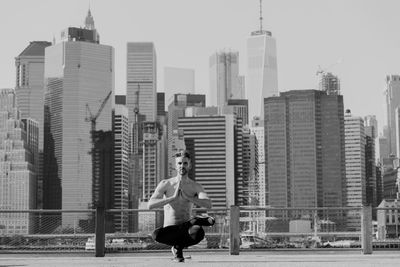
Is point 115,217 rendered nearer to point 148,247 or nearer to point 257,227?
point 148,247

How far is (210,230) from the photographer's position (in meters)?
17.9

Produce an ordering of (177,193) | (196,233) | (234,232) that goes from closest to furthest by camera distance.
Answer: (196,233)
(177,193)
(234,232)

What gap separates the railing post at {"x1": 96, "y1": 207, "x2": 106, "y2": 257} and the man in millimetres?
4855

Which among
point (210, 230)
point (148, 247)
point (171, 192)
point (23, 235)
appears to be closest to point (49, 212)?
point (23, 235)

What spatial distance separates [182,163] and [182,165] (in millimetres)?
26

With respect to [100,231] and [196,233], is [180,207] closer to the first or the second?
[196,233]

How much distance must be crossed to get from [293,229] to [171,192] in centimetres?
767

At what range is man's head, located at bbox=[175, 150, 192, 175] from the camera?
11.5 metres

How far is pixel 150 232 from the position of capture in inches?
656

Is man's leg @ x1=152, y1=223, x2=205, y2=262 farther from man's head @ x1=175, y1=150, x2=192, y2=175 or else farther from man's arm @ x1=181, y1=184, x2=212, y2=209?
man's head @ x1=175, y1=150, x2=192, y2=175

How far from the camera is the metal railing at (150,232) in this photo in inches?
648

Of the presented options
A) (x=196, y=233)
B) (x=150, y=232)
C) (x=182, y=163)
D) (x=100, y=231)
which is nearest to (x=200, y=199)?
(x=196, y=233)

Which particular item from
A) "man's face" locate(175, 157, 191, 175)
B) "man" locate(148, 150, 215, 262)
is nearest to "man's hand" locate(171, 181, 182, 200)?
"man" locate(148, 150, 215, 262)

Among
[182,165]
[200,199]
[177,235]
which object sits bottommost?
[177,235]
